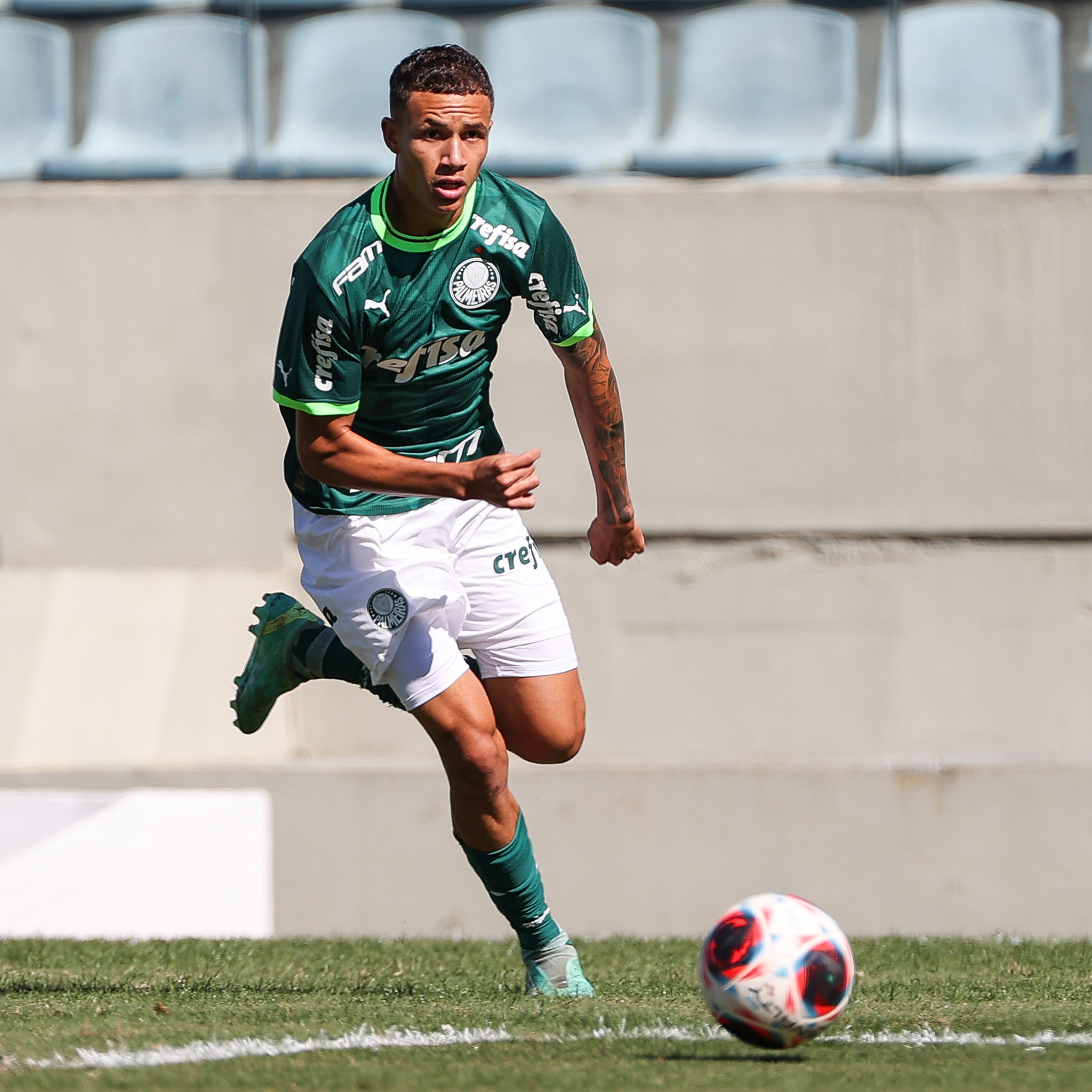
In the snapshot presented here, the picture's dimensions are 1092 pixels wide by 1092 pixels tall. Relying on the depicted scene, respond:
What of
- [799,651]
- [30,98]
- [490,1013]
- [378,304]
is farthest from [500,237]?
[30,98]

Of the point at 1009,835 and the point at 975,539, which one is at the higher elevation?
the point at 975,539

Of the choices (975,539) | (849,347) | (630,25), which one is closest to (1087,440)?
(975,539)

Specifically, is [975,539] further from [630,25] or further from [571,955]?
[571,955]

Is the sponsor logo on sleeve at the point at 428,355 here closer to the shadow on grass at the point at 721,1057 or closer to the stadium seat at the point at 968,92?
the shadow on grass at the point at 721,1057

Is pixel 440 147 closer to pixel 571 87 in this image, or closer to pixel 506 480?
pixel 506 480

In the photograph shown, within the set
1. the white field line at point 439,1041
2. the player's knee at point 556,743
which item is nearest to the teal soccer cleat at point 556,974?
the player's knee at point 556,743

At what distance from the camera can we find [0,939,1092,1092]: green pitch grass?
2865mm

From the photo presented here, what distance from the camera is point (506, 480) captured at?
11.8 feet

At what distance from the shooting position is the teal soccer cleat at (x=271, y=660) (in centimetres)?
470

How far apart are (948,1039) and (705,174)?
553 centimetres

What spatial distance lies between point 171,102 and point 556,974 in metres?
5.35

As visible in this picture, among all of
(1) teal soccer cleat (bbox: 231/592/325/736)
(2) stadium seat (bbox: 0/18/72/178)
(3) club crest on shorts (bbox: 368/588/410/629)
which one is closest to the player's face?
(3) club crest on shorts (bbox: 368/588/410/629)

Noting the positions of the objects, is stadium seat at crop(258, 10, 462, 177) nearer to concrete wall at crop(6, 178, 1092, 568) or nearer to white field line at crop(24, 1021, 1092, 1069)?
concrete wall at crop(6, 178, 1092, 568)

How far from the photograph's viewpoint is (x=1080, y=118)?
7938 millimetres
